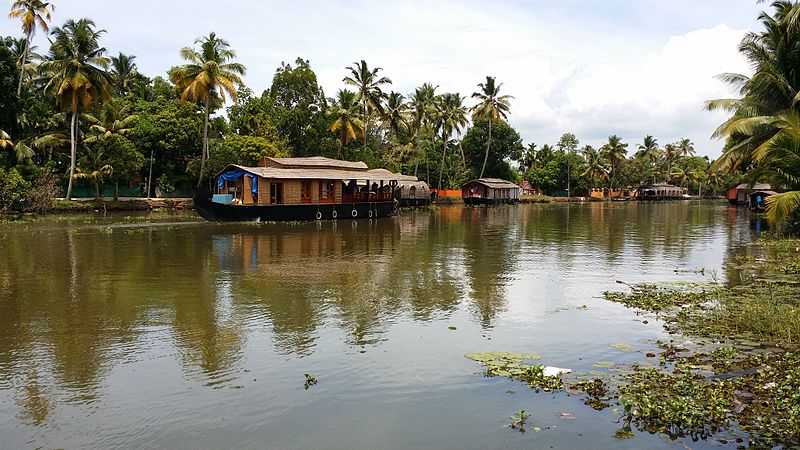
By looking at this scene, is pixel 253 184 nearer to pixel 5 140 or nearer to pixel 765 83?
pixel 5 140

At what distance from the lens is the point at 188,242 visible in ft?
74.6

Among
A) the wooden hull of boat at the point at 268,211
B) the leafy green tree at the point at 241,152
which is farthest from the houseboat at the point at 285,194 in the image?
the leafy green tree at the point at 241,152

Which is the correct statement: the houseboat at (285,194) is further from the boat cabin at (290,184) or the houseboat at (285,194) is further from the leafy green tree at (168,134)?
the leafy green tree at (168,134)

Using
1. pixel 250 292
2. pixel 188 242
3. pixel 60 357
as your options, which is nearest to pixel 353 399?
pixel 60 357

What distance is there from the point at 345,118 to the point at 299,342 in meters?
41.4

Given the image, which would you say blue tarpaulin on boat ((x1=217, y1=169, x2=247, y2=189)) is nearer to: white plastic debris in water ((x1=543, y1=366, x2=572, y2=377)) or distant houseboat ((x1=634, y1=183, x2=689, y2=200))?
white plastic debris in water ((x1=543, y1=366, x2=572, y2=377))

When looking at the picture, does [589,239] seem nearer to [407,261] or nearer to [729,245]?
[729,245]

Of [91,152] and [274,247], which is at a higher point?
[91,152]

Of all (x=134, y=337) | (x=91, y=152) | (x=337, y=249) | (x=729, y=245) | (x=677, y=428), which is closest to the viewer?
(x=677, y=428)

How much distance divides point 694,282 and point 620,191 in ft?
314

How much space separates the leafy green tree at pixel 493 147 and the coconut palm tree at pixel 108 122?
142 feet

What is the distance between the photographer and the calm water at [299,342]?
6.12 meters

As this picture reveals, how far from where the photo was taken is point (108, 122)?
47688mm

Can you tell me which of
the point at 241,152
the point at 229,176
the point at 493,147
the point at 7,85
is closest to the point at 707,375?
the point at 229,176
